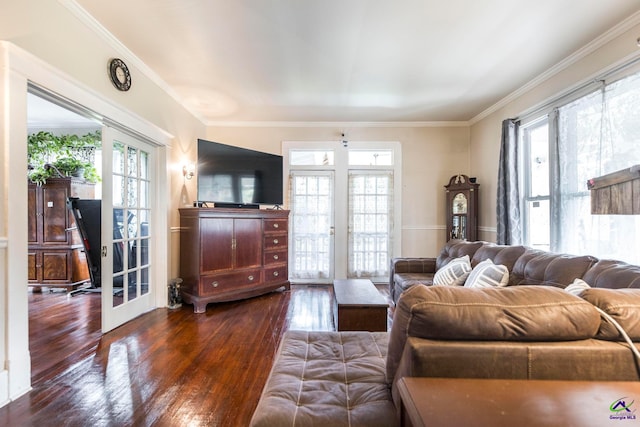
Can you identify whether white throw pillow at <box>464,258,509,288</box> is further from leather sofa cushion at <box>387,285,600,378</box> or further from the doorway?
the doorway

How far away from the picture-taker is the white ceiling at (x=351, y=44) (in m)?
2.15

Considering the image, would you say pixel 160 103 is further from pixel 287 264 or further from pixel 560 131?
pixel 560 131

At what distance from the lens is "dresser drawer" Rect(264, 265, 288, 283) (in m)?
4.12

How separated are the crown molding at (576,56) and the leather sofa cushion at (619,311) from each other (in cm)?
254

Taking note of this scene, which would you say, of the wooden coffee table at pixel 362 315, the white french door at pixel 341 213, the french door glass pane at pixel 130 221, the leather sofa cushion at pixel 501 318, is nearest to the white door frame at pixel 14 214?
the french door glass pane at pixel 130 221

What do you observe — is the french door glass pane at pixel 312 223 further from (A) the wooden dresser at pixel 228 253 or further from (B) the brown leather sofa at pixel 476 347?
(B) the brown leather sofa at pixel 476 347

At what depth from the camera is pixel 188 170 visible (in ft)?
13.3

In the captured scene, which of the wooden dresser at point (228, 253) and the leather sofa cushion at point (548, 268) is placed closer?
the leather sofa cushion at point (548, 268)

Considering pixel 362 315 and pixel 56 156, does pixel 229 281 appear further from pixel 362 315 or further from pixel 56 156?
pixel 56 156

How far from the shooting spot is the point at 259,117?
457 centimetres

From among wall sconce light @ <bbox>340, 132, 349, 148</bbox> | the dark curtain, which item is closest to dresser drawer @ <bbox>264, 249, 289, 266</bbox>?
wall sconce light @ <bbox>340, 132, 349, 148</bbox>

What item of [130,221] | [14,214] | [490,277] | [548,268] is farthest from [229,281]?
[548,268]

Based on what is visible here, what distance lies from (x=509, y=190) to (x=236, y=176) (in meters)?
3.53

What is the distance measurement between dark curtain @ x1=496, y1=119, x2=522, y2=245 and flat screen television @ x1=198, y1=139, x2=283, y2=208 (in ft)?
9.99
